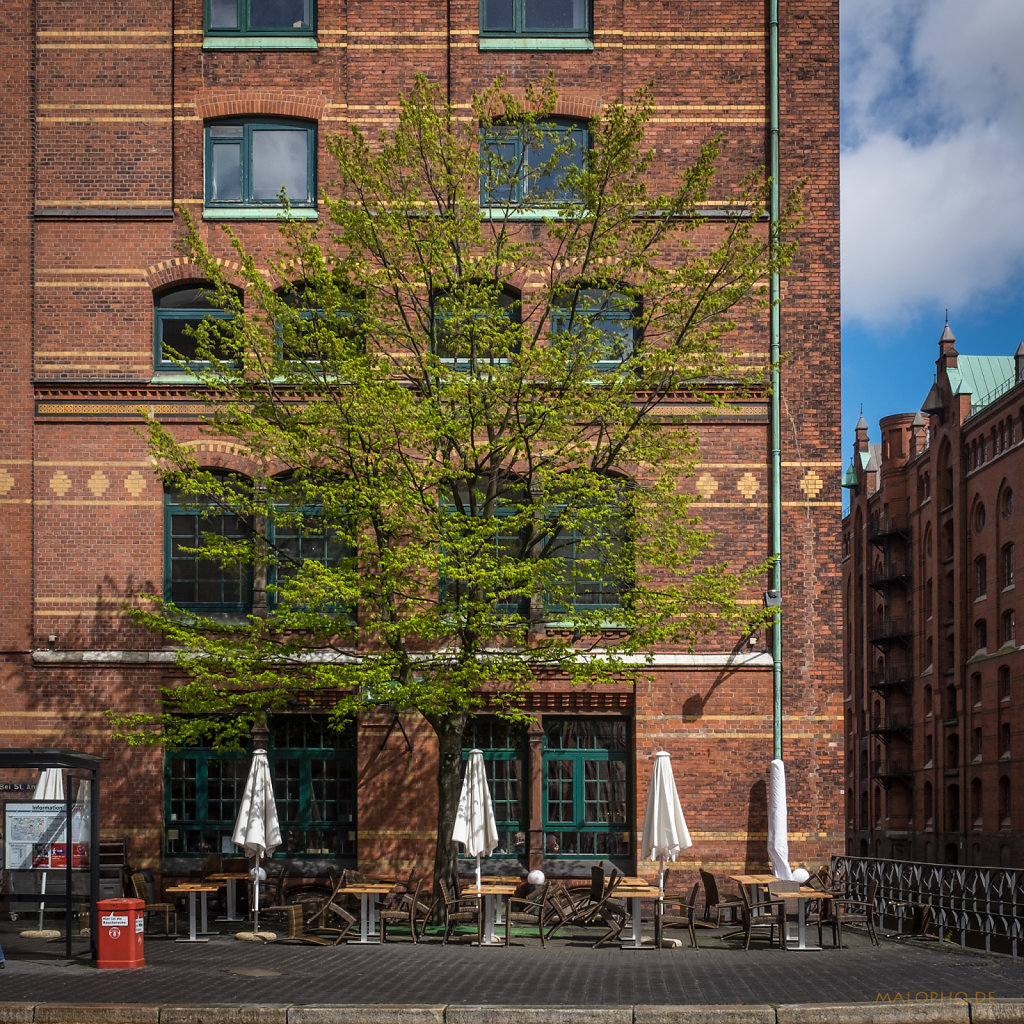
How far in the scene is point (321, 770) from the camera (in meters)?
23.9

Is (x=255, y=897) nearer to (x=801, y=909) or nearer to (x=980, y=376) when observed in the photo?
(x=801, y=909)

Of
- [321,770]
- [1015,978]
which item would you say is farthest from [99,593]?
[1015,978]

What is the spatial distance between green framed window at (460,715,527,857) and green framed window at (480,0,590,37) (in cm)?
1194

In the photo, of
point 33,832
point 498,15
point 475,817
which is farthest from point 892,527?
point 33,832

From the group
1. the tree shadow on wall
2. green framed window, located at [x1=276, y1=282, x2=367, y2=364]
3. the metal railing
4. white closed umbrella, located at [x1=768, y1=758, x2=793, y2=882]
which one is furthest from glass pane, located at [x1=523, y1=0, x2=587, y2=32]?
the metal railing

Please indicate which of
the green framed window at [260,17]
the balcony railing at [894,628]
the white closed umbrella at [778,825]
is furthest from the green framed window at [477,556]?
the balcony railing at [894,628]

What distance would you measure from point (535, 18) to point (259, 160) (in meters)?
5.46

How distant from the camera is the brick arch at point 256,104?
971 inches

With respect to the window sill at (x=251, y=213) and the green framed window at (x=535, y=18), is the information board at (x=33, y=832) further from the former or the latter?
the green framed window at (x=535, y=18)

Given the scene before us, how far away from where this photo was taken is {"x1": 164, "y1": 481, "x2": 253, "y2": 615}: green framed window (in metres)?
24.1

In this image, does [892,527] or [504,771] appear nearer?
[504,771]

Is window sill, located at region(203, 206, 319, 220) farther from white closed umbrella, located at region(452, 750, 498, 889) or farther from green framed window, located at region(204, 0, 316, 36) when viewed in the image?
white closed umbrella, located at region(452, 750, 498, 889)

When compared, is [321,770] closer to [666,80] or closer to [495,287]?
[495,287]

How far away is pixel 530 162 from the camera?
24391 millimetres
